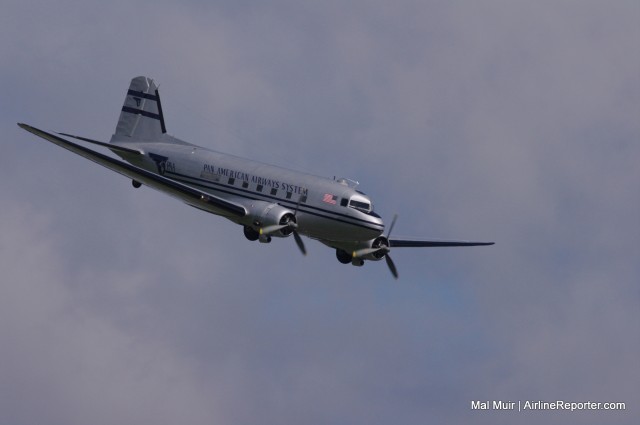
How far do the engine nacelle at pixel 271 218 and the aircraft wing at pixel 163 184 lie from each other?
23.0 inches

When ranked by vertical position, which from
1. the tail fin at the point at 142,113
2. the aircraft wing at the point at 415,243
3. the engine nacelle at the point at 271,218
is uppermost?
the tail fin at the point at 142,113

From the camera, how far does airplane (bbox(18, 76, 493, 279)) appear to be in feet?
144

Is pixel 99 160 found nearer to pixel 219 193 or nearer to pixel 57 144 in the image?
pixel 57 144

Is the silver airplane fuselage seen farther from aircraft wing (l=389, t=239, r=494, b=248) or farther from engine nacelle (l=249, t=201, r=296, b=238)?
aircraft wing (l=389, t=239, r=494, b=248)

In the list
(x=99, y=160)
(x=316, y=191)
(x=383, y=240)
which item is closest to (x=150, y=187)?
(x=99, y=160)

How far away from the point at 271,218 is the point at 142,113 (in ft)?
45.6

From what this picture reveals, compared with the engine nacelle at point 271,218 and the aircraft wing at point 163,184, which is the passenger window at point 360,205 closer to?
the engine nacelle at point 271,218

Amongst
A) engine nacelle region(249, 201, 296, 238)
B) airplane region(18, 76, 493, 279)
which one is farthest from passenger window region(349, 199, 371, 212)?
engine nacelle region(249, 201, 296, 238)

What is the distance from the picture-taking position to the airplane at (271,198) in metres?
43.9

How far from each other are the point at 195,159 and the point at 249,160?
295 cm

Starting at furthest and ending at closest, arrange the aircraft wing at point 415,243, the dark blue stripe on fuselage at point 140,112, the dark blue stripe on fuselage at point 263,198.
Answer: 1. the dark blue stripe on fuselage at point 140,112
2. the aircraft wing at point 415,243
3. the dark blue stripe on fuselage at point 263,198

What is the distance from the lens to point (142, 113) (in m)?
54.8

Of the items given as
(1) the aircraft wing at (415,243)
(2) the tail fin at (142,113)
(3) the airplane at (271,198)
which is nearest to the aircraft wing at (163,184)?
(3) the airplane at (271,198)

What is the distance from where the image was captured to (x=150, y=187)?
151 feet
